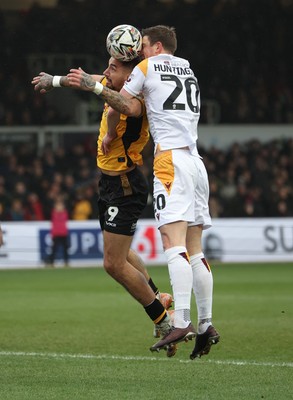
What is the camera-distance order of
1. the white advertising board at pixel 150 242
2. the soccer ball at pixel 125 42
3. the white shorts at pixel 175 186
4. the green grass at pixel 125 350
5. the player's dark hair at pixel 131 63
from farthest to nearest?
the white advertising board at pixel 150 242 → the player's dark hair at pixel 131 63 → the soccer ball at pixel 125 42 → the white shorts at pixel 175 186 → the green grass at pixel 125 350

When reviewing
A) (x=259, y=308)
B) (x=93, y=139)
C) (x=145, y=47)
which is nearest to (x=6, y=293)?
(x=259, y=308)

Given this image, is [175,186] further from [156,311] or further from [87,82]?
[156,311]

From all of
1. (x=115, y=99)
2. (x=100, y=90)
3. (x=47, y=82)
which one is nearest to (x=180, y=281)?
(x=115, y=99)

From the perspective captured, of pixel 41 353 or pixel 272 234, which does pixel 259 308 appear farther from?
pixel 272 234

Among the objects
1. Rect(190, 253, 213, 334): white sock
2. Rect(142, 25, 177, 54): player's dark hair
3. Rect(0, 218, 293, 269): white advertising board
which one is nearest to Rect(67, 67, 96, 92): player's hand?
Rect(142, 25, 177, 54): player's dark hair

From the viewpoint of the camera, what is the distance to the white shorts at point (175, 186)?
8164 millimetres

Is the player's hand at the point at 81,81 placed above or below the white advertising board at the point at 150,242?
above

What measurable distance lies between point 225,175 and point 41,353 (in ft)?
67.0

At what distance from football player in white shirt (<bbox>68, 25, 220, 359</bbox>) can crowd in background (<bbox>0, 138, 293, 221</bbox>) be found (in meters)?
17.2

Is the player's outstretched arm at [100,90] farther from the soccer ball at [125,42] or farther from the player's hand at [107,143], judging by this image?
the player's hand at [107,143]

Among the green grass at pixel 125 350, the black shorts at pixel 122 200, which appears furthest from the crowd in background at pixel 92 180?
the black shorts at pixel 122 200

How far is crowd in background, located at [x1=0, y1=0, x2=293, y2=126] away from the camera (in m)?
30.3

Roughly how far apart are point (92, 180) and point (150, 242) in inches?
154

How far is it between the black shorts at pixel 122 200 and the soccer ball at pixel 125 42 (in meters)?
1.16
